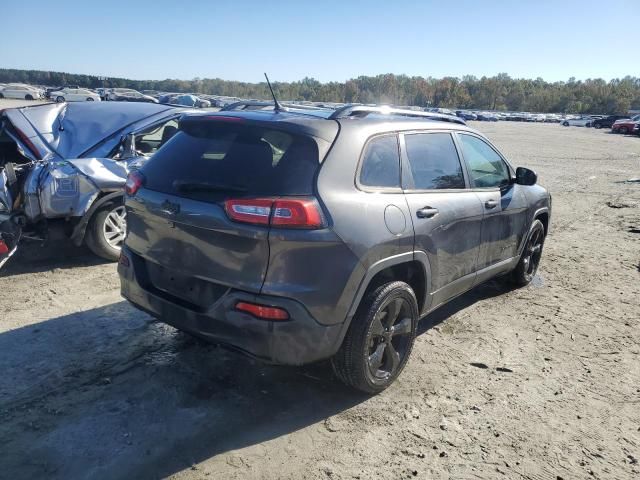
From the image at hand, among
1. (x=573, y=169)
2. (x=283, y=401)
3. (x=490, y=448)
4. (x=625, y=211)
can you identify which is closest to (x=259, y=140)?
(x=283, y=401)

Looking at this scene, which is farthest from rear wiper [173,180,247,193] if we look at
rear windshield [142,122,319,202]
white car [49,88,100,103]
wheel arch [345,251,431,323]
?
white car [49,88,100,103]

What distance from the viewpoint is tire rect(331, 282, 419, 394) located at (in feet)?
10.3

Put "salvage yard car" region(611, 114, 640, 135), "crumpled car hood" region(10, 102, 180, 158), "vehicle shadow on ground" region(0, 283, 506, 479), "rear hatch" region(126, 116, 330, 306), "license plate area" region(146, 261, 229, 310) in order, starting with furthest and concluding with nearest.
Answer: "salvage yard car" region(611, 114, 640, 135) < "crumpled car hood" region(10, 102, 180, 158) < "license plate area" region(146, 261, 229, 310) < "rear hatch" region(126, 116, 330, 306) < "vehicle shadow on ground" region(0, 283, 506, 479)

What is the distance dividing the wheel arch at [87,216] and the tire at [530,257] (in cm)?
429

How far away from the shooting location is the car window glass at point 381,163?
126 inches

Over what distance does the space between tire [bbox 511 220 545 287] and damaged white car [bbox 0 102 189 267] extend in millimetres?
4016

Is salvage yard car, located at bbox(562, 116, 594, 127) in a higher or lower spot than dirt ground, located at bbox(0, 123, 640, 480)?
higher

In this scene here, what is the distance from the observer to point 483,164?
451 cm

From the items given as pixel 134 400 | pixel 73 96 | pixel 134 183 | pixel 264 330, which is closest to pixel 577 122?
pixel 73 96

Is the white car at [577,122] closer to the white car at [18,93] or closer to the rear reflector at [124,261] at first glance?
the white car at [18,93]

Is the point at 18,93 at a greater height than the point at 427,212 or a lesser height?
lesser

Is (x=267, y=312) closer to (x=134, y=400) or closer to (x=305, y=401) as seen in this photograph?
(x=305, y=401)

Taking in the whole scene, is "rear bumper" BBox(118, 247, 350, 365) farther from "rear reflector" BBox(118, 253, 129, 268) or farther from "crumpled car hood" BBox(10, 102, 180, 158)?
"crumpled car hood" BBox(10, 102, 180, 158)

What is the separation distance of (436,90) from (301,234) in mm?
155227
